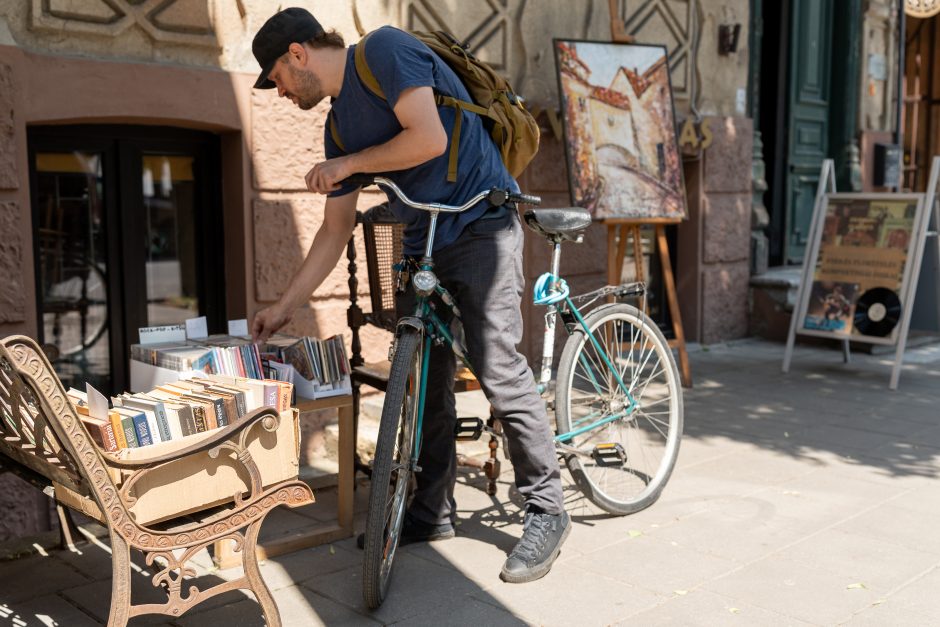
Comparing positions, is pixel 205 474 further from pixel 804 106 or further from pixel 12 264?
pixel 804 106

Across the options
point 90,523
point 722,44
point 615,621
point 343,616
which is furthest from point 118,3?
point 722,44

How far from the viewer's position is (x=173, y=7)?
442 cm

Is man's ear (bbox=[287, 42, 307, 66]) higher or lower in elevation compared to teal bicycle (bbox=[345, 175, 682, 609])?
higher

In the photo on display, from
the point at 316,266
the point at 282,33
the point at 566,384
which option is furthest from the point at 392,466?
the point at 282,33

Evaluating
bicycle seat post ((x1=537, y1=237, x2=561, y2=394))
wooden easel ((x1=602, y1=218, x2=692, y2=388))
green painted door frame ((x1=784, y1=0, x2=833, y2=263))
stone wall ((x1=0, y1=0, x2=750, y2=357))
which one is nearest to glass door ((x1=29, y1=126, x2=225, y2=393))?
stone wall ((x1=0, y1=0, x2=750, y2=357))

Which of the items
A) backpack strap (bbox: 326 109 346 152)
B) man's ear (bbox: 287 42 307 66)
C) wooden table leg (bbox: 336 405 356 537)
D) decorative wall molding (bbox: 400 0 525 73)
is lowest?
wooden table leg (bbox: 336 405 356 537)

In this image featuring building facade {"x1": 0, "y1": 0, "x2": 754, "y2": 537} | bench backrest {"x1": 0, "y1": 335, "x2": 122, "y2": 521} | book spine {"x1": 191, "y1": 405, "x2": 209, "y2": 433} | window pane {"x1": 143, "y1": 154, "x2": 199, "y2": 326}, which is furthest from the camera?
window pane {"x1": 143, "y1": 154, "x2": 199, "y2": 326}

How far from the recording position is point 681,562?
3.56 meters

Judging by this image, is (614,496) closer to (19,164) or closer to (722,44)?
(19,164)

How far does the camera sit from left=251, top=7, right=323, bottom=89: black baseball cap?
3162 millimetres

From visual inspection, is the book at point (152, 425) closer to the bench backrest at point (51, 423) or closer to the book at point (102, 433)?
the book at point (102, 433)

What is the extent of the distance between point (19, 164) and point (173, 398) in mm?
1556

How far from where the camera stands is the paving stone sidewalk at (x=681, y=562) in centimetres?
316

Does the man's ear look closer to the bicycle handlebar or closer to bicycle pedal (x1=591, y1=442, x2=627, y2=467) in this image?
the bicycle handlebar
